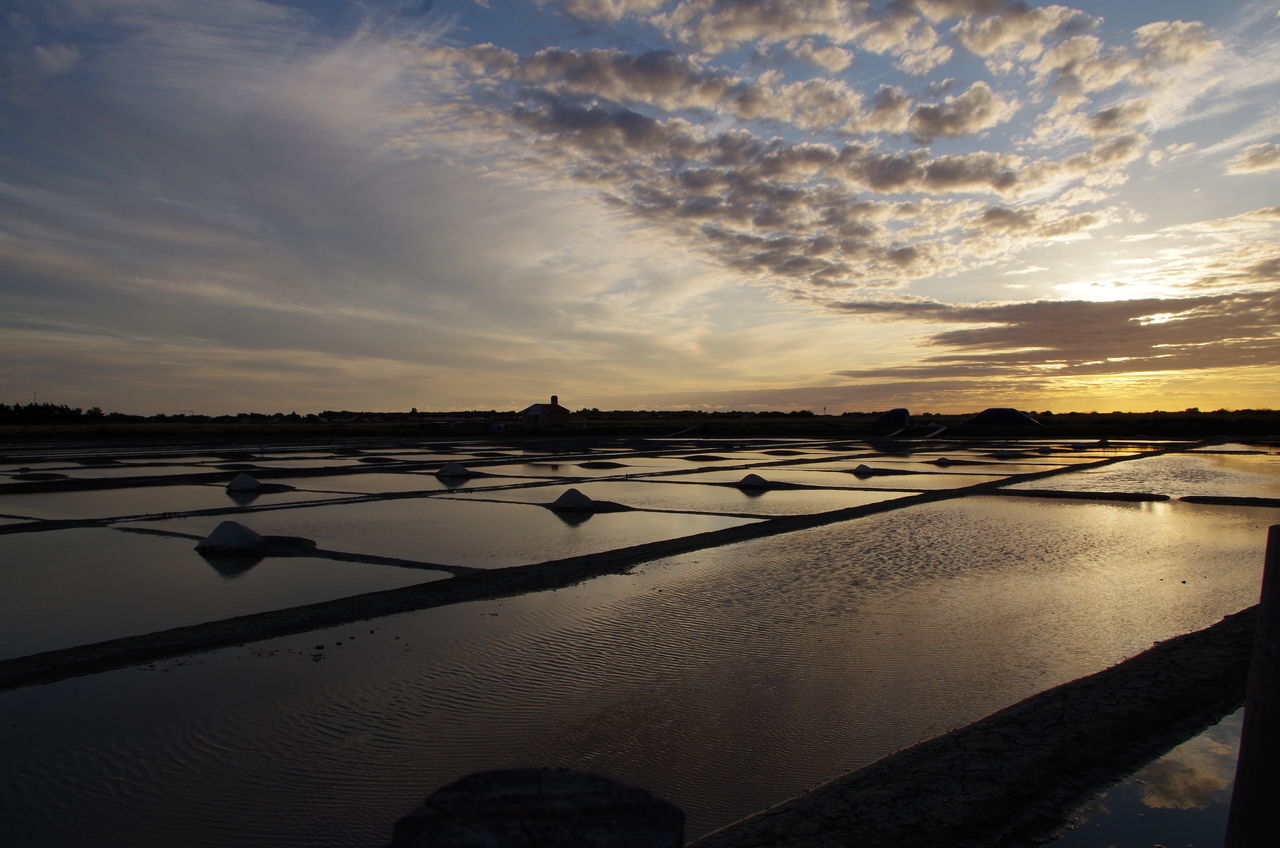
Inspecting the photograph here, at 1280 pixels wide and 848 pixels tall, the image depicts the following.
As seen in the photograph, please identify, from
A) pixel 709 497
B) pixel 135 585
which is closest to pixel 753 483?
pixel 709 497

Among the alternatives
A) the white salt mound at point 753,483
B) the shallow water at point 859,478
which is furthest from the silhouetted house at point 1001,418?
the white salt mound at point 753,483

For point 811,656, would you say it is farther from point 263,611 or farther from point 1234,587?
point 1234,587

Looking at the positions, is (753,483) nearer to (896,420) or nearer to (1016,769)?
(1016,769)

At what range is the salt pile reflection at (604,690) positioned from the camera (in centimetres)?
338

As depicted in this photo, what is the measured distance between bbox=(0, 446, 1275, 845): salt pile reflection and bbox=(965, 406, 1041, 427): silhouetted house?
5617cm

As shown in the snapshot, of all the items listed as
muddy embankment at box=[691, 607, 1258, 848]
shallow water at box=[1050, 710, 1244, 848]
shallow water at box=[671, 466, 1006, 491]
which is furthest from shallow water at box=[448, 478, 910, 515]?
shallow water at box=[1050, 710, 1244, 848]

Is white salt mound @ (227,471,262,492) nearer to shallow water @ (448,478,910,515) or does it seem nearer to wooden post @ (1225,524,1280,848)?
shallow water @ (448,478,910,515)

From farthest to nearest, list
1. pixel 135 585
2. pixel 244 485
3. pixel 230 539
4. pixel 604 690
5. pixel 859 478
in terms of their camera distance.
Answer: pixel 859 478 → pixel 244 485 → pixel 230 539 → pixel 135 585 → pixel 604 690

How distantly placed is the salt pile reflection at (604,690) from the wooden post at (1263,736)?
1.46 metres

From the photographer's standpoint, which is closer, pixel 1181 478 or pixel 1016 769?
pixel 1016 769

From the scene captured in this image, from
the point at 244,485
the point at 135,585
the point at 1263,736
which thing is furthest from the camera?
the point at 244,485

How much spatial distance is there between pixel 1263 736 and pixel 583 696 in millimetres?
3114

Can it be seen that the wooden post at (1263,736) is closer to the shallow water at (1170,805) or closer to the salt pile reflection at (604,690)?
the shallow water at (1170,805)

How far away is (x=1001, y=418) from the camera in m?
62.4
